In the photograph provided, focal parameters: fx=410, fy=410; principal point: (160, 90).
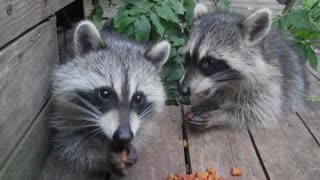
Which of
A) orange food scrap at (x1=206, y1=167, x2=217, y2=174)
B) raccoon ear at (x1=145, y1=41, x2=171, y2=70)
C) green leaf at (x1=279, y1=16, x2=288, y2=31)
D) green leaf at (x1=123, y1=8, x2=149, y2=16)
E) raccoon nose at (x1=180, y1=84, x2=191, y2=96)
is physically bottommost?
orange food scrap at (x1=206, y1=167, x2=217, y2=174)

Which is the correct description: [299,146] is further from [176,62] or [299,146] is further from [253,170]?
[176,62]

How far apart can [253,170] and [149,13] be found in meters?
1.34

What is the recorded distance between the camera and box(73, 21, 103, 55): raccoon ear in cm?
225

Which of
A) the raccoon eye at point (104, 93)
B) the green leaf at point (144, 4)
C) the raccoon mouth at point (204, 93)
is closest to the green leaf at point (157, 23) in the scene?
the green leaf at point (144, 4)

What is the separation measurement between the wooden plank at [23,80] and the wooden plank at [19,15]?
49 mm

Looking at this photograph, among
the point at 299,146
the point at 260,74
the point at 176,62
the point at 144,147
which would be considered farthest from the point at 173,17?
the point at 299,146

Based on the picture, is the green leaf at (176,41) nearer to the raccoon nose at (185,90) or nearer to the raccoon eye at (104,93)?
the raccoon nose at (185,90)

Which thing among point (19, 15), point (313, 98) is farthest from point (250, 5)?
point (19, 15)

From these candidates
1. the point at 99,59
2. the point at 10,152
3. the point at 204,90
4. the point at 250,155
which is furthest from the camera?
the point at 204,90

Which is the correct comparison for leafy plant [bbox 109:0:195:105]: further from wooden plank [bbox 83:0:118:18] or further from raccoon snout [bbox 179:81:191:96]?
wooden plank [bbox 83:0:118:18]

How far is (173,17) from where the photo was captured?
296 centimetres

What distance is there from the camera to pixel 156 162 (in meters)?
2.40

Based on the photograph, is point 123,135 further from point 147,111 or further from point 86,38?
point 86,38

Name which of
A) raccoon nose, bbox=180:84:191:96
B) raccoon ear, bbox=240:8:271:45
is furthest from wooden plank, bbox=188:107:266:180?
raccoon ear, bbox=240:8:271:45
